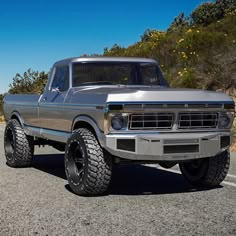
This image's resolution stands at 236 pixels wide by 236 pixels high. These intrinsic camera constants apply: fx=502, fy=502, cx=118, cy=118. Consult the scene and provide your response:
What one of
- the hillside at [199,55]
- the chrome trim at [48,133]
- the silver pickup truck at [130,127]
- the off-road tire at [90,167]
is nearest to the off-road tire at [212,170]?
the silver pickup truck at [130,127]

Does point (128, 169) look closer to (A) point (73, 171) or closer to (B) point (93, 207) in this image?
(A) point (73, 171)

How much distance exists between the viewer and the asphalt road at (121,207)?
184 inches

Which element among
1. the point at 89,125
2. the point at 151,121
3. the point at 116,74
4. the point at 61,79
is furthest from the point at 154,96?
the point at 61,79

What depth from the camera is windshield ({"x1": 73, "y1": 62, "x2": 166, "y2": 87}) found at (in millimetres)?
7387

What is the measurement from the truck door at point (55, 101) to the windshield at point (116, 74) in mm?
232

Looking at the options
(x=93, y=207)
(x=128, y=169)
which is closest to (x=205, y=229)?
(x=93, y=207)

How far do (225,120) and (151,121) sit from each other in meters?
1.07

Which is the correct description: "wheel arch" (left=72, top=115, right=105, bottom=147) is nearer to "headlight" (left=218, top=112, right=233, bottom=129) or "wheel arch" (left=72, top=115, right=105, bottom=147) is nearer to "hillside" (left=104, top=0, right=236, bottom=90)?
"headlight" (left=218, top=112, right=233, bottom=129)

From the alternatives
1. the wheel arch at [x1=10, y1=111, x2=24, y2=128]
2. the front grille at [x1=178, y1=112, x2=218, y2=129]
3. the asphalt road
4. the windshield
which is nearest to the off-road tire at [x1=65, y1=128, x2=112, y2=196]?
the asphalt road

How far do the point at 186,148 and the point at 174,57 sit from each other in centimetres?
1657

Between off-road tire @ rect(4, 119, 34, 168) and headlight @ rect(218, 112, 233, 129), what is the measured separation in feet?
12.2

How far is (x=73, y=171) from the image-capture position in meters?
6.51

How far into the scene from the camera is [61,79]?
303 inches

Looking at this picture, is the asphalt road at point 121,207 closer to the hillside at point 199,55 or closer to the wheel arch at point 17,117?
the wheel arch at point 17,117
